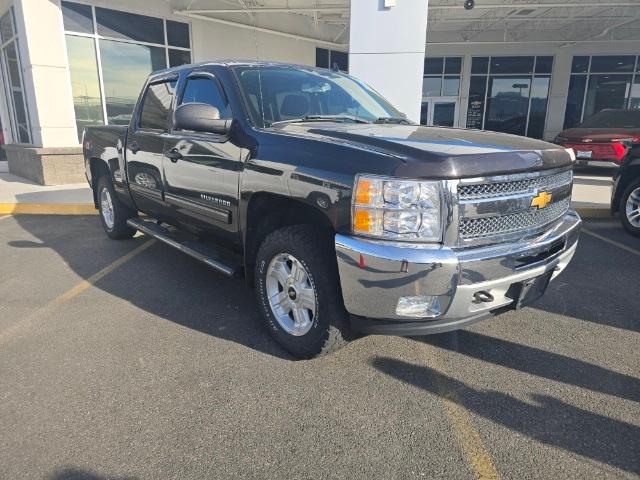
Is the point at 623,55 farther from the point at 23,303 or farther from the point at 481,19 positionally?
the point at 23,303

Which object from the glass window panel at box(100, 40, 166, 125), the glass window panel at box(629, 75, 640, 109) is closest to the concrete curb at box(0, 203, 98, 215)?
the glass window panel at box(100, 40, 166, 125)

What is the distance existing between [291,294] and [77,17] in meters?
11.5

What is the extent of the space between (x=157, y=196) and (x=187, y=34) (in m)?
10.8

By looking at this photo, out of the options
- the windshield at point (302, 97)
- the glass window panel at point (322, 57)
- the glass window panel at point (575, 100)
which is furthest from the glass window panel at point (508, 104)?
the windshield at point (302, 97)

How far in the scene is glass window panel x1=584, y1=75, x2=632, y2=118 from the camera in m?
18.8

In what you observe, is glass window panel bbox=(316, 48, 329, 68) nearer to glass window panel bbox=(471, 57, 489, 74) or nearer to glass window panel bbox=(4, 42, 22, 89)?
glass window panel bbox=(471, 57, 489, 74)

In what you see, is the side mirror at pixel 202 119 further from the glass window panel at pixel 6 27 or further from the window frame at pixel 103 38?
the glass window panel at pixel 6 27

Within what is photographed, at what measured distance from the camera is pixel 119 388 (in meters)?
2.87

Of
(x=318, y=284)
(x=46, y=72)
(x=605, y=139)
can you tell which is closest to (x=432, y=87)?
(x=605, y=139)

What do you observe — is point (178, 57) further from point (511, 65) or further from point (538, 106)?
point (538, 106)

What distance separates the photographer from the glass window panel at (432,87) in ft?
64.0

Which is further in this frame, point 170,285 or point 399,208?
point 170,285

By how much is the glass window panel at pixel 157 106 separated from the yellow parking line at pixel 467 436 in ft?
11.3

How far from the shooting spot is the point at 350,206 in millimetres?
2523
